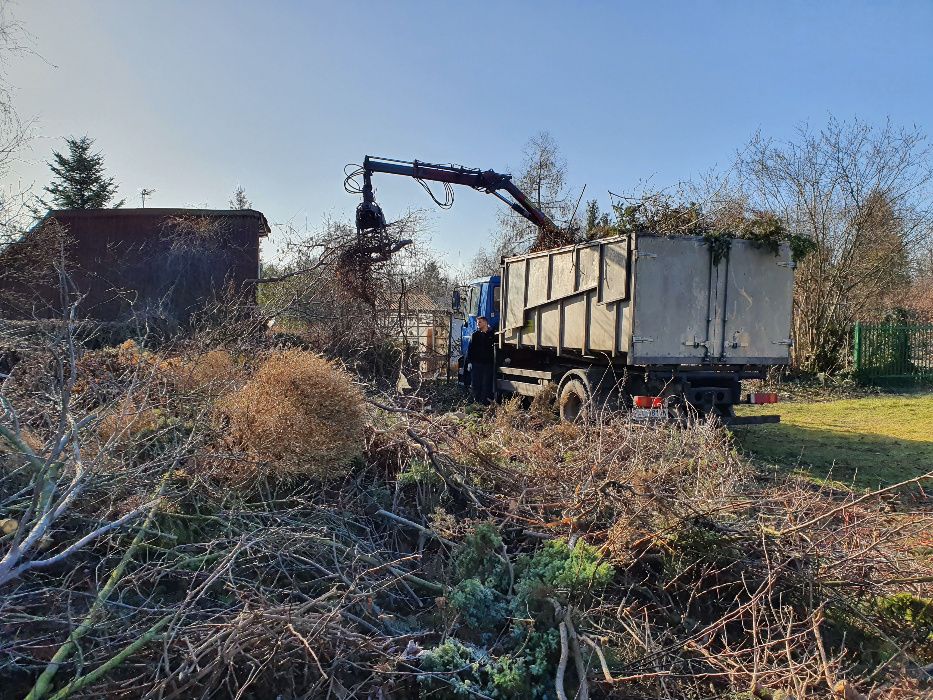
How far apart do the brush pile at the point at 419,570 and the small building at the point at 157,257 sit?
34.6 feet

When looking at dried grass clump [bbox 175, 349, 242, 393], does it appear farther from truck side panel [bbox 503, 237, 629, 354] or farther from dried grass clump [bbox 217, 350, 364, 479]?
truck side panel [bbox 503, 237, 629, 354]

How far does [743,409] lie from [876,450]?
3.20 meters

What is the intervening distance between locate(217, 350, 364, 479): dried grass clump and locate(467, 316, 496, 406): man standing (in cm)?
646

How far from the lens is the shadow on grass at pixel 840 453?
716cm

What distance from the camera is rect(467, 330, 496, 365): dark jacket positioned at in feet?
36.3

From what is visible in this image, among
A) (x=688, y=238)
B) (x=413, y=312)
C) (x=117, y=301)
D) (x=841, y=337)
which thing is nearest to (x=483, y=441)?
(x=688, y=238)

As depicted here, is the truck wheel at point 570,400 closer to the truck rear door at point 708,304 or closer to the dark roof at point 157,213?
the truck rear door at point 708,304

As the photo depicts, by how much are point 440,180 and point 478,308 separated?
262 cm

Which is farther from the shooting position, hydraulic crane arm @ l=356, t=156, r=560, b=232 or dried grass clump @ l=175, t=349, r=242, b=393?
hydraulic crane arm @ l=356, t=156, r=560, b=232

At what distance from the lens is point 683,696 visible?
115 inches

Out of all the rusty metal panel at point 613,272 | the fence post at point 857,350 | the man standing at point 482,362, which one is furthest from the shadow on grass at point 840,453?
the fence post at point 857,350

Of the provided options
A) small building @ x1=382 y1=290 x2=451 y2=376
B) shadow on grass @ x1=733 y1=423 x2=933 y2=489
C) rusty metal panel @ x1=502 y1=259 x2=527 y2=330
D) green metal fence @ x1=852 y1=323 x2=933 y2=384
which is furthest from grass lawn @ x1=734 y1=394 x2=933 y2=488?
small building @ x1=382 y1=290 x2=451 y2=376

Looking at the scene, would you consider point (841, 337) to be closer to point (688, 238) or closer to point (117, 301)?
point (688, 238)

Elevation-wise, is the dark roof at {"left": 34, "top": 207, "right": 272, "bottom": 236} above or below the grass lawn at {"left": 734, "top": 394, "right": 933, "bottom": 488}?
above
